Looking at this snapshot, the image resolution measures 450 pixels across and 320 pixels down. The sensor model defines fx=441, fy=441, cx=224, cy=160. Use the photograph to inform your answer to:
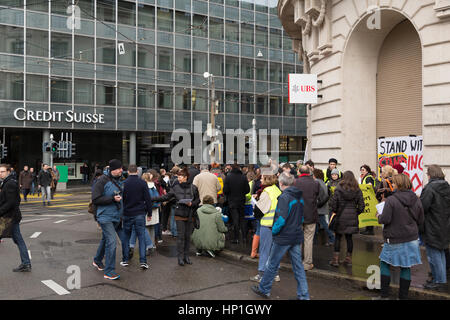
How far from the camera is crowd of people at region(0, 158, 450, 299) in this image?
19.8ft

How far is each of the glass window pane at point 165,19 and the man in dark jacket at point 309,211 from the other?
3060cm

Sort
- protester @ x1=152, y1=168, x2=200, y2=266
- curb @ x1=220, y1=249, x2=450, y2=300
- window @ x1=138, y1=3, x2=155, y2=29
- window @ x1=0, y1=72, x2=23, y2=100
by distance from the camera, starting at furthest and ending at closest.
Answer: window @ x1=138, y1=3, x2=155, y2=29, window @ x1=0, y1=72, x2=23, y2=100, protester @ x1=152, y1=168, x2=200, y2=266, curb @ x1=220, y1=249, x2=450, y2=300

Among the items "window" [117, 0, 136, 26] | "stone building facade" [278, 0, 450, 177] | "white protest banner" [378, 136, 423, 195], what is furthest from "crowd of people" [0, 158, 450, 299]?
"window" [117, 0, 136, 26]

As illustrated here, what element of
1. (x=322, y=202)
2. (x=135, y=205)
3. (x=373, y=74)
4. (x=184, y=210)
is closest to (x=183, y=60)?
(x=373, y=74)

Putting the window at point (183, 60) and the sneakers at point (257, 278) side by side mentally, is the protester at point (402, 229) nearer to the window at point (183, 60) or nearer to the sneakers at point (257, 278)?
the sneakers at point (257, 278)

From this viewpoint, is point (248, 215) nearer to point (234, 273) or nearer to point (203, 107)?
point (234, 273)

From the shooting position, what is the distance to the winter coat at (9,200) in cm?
743

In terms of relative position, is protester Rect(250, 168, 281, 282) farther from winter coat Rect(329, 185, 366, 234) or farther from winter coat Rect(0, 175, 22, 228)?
winter coat Rect(0, 175, 22, 228)

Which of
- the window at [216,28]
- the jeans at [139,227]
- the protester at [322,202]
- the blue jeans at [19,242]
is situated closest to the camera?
the blue jeans at [19,242]

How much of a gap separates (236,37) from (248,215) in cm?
3174

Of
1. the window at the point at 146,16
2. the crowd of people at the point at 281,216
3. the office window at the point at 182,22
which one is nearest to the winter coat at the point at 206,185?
the crowd of people at the point at 281,216

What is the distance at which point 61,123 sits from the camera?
→ 32281 millimetres

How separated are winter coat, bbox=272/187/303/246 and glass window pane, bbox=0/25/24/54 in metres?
30.2

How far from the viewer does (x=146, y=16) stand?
3519 cm
